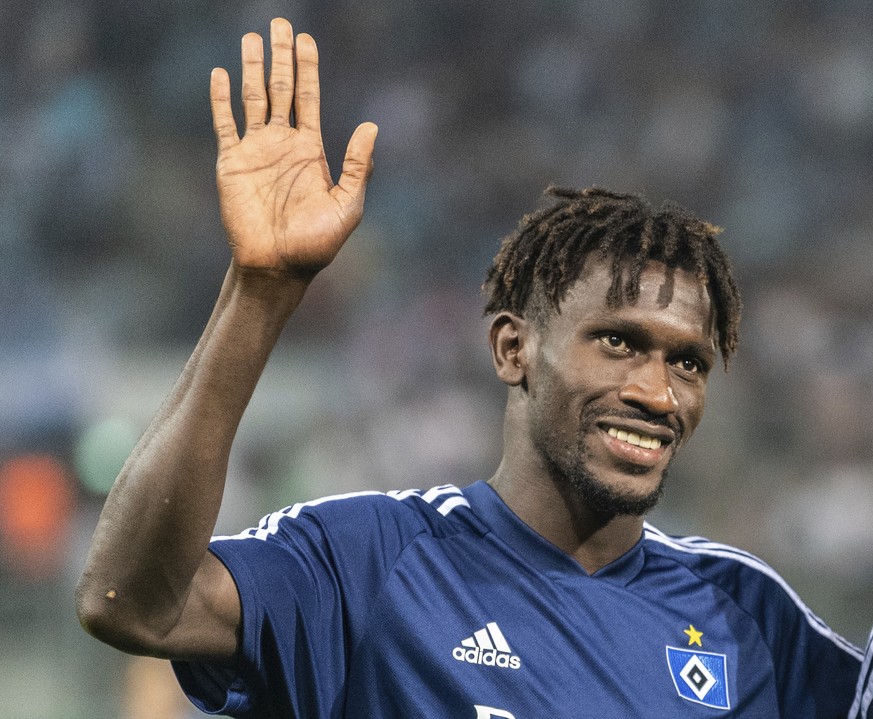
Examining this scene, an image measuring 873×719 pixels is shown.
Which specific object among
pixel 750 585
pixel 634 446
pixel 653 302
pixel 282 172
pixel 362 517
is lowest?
pixel 750 585

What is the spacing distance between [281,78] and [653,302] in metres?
0.99


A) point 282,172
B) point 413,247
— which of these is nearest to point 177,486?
point 282,172

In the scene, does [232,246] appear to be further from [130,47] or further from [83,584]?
[130,47]

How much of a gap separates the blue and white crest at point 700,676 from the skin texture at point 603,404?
287 millimetres

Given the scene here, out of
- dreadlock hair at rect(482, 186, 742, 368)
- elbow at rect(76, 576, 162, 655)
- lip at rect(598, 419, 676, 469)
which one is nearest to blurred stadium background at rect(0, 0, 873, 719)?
dreadlock hair at rect(482, 186, 742, 368)

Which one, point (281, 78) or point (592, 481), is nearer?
point (281, 78)

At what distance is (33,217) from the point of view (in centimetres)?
775

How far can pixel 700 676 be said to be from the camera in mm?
2695

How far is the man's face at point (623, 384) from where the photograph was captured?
8.84ft

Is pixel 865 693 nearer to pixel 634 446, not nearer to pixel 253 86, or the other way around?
pixel 634 446

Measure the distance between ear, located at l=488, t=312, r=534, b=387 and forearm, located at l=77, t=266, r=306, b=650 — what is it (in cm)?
94

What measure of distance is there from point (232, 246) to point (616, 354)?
0.99m

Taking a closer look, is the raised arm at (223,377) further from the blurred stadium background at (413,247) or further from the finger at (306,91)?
the blurred stadium background at (413,247)

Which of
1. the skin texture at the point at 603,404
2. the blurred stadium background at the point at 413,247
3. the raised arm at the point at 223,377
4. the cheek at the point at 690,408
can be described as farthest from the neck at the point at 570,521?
the blurred stadium background at the point at 413,247
